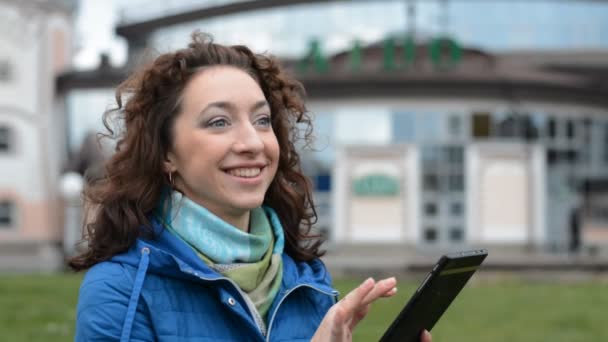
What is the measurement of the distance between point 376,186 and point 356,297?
31556mm

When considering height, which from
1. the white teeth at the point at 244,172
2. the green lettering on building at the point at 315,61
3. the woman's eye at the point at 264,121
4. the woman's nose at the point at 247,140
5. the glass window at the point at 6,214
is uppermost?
the green lettering on building at the point at 315,61

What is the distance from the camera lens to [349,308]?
229cm

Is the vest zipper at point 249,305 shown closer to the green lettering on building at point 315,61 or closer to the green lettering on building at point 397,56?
the green lettering on building at point 397,56

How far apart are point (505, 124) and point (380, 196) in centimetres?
555

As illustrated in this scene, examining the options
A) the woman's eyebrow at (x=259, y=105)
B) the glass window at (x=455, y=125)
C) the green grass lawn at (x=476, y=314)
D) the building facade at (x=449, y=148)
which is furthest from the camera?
the glass window at (x=455, y=125)

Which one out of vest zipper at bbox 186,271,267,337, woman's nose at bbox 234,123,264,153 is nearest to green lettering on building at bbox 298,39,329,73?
woman's nose at bbox 234,123,264,153

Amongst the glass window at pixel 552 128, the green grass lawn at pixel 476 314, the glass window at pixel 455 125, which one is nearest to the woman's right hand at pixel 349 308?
the green grass lawn at pixel 476 314

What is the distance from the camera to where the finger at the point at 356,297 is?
7.34ft

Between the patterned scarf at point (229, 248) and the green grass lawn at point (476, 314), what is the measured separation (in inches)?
297

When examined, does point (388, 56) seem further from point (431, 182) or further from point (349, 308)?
point (349, 308)

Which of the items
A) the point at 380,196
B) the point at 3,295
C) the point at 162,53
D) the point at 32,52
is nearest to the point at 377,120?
the point at 380,196

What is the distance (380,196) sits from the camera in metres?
33.7

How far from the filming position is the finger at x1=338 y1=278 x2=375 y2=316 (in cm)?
224

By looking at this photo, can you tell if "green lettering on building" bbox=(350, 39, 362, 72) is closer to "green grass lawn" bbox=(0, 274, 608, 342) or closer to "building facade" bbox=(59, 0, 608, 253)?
"building facade" bbox=(59, 0, 608, 253)
